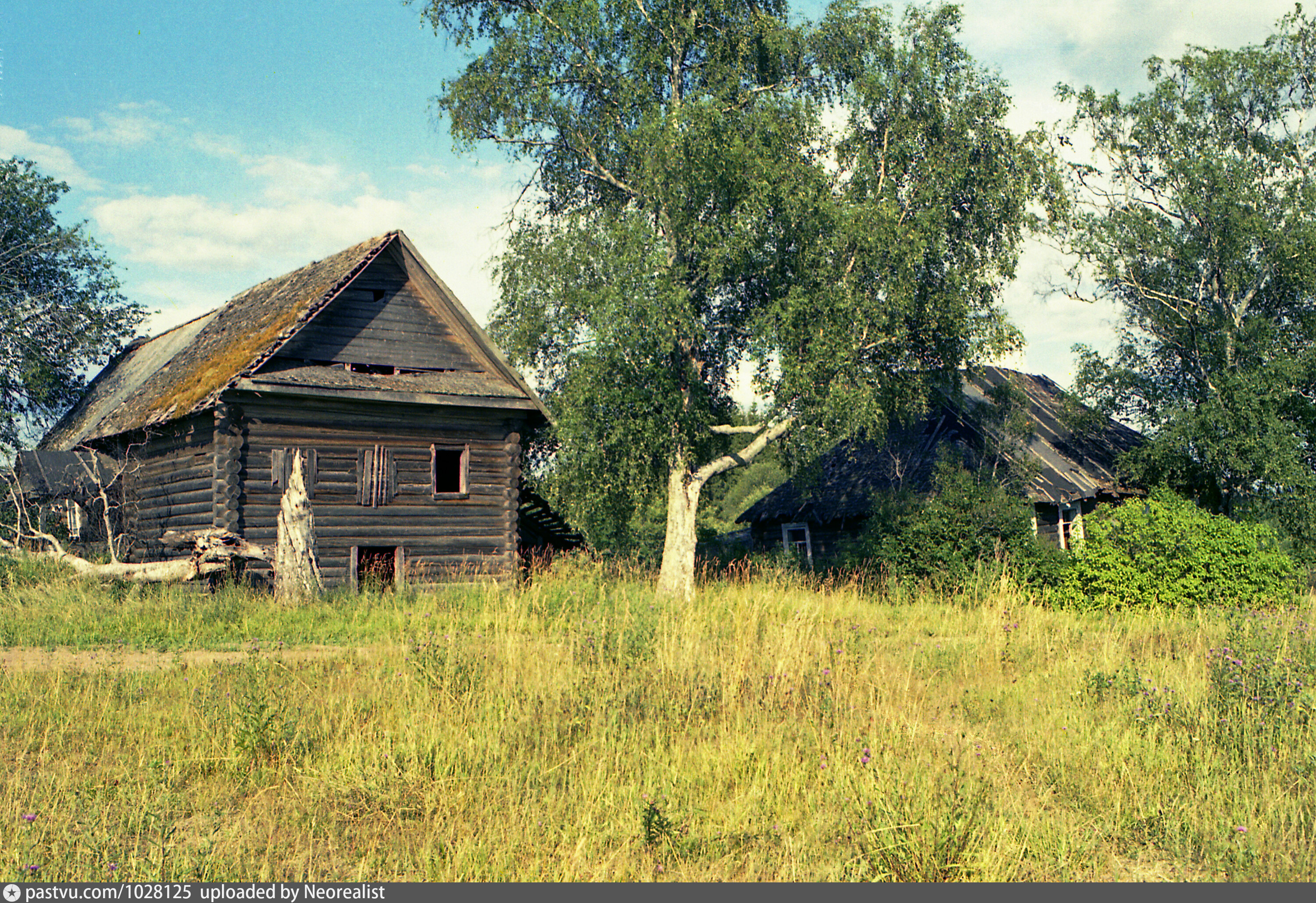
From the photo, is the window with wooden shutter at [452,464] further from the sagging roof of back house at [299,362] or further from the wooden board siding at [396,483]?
the sagging roof of back house at [299,362]

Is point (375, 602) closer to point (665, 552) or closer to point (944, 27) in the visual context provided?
point (665, 552)

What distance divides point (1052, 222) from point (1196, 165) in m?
4.64

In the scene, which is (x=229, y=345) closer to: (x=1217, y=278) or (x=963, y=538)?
(x=963, y=538)

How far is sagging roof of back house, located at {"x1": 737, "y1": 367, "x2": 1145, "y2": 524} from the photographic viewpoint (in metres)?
24.5

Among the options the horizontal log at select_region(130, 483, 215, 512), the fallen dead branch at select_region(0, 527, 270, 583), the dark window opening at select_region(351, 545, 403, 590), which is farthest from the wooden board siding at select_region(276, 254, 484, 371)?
the fallen dead branch at select_region(0, 527, 270, 583)

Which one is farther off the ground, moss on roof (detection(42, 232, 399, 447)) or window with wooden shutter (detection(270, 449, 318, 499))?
moss on roof (detection(42, 232, 399, 447))

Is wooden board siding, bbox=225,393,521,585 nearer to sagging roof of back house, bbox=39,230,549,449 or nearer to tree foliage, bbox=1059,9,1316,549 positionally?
sagging roof of back house, bbox=39,230,549,449

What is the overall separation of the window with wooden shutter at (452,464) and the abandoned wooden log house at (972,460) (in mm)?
8456

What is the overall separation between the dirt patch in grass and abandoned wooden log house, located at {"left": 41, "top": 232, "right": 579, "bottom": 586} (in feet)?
22.3

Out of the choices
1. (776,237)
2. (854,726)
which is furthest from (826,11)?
(854,726)

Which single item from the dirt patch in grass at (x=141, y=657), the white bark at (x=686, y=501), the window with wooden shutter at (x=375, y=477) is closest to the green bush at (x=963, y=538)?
the white bark at (x=686, y=501)

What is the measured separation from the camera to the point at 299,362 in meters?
18.2

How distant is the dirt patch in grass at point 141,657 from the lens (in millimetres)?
9258

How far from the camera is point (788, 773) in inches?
239
